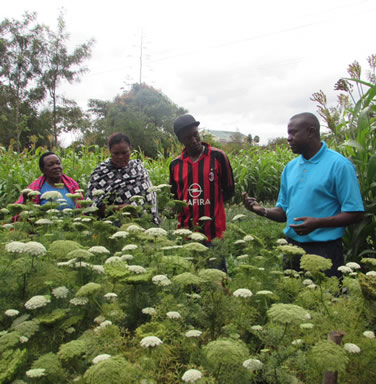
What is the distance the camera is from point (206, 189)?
12.0 ft

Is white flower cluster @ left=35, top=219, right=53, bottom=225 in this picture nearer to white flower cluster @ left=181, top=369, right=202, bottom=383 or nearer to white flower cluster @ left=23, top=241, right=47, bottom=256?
white flower cluster @ left=23, top=241, right=47, bottom=256

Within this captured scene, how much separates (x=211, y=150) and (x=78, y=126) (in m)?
29.0

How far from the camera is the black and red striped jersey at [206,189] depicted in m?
3.67

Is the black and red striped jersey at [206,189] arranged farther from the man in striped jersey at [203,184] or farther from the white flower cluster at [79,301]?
the white flower cluster at [79,301]

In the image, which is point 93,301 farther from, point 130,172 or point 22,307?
point 130,172

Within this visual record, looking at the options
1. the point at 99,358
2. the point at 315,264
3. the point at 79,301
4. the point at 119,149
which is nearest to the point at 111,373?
the point at 99,358

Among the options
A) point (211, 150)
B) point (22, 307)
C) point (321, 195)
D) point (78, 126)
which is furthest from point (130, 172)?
point (78, 126)

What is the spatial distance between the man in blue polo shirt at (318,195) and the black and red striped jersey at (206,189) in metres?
0.76

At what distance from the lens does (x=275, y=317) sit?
1.47 metres

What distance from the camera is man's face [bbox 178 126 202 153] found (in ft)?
11.8

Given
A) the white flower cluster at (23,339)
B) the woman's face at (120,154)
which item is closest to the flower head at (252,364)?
the white flower cluster at (23,339)

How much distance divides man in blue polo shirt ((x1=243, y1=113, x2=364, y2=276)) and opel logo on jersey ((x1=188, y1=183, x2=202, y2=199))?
903 millimetres

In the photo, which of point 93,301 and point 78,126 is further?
point 78,126

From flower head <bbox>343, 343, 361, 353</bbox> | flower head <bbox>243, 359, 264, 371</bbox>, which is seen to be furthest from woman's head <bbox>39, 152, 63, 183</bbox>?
flower head <bbox>343, 343, 361, 353</bbox>
